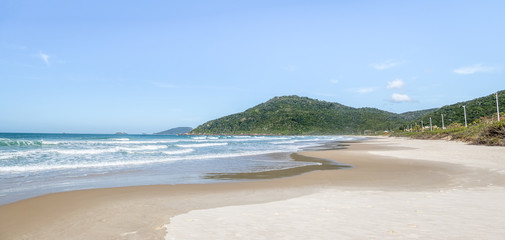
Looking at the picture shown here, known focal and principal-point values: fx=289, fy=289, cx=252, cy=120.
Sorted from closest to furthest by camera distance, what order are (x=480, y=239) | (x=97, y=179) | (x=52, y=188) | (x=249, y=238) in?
(x=480, y=239)
(x=249, y=238)
(x=52, y=188)
(x=97, y=179)

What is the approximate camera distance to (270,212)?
6.36 meters

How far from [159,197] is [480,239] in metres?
7.55

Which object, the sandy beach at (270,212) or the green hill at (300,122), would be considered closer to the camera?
the sandy beach at (270,212)

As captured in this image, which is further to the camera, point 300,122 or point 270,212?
point 300,122

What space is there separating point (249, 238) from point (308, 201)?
3.21 meters

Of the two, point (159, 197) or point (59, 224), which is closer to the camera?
point (59, 224)

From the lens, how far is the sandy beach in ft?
16.2

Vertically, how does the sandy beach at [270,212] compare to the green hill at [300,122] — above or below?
below

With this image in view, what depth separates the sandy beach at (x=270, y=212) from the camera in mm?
4930

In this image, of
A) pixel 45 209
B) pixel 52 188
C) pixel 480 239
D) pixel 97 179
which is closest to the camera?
pixel 480 239

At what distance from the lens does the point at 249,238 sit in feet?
15.3

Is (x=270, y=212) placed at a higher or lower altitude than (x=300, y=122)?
lower

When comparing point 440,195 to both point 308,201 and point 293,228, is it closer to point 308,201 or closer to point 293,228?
point 308,201

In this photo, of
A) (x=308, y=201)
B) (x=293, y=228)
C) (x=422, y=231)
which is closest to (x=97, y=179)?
(x=308, y=201)
